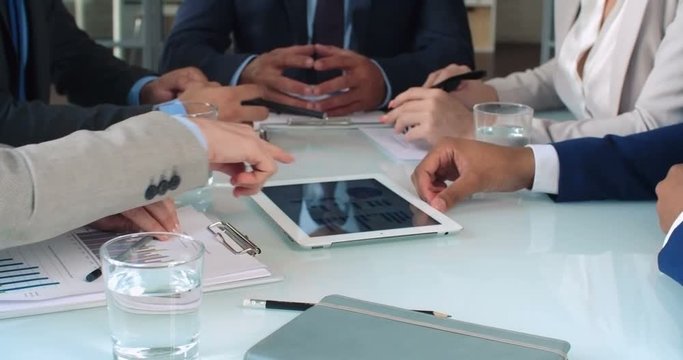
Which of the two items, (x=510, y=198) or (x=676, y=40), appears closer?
(x=510, y=198)

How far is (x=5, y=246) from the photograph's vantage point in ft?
3.17

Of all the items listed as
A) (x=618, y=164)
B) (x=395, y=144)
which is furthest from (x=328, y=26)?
(x=618, y=164)

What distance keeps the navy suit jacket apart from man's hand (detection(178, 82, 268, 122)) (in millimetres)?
582

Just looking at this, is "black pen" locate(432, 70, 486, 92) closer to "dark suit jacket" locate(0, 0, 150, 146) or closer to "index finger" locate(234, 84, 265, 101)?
"index finger" locate(234, 84, 265, 101)

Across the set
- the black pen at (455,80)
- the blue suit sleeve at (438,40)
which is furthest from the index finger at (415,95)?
the blue suit sleeve at (438,40)

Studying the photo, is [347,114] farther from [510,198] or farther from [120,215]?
[120,215]

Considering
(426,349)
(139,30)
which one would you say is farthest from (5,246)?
(139,30)

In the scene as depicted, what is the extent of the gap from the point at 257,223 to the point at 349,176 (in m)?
0.25

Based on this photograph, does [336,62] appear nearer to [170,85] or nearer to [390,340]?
[170,85]

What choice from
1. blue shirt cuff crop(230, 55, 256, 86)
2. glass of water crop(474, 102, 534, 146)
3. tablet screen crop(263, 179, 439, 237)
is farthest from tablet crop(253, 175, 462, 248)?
blue shirt cuff crop(230, 55, 256, 86)

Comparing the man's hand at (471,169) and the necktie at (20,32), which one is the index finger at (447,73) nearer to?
the man's hand at (471,169)

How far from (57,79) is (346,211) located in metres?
1.06

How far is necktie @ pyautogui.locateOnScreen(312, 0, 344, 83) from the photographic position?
86.7 inches

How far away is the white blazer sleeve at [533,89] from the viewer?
6.46 feet
